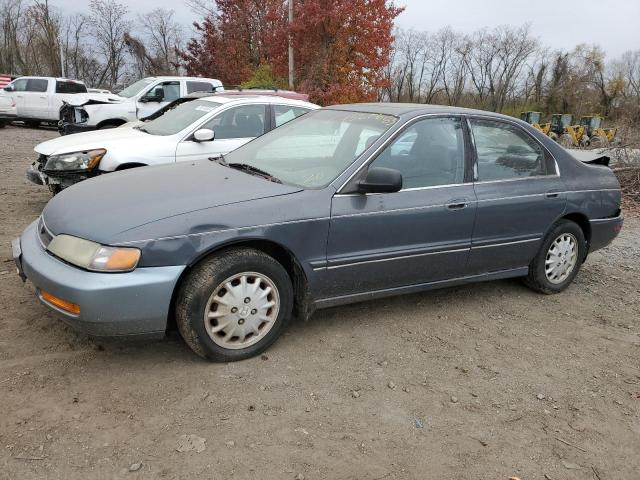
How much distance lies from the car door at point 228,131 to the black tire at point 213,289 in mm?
3322

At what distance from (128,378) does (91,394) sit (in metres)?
0.23

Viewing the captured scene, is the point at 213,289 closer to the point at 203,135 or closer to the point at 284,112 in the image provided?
the point at 203,135

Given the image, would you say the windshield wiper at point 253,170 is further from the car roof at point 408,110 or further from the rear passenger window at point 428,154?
the car roof at point 408,110

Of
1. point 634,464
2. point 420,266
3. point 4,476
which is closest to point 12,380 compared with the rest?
point 4,476

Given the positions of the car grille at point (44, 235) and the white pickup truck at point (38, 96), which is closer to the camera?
the car grille at point (44, 235)

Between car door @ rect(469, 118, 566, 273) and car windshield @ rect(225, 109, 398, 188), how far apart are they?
2.97 ft

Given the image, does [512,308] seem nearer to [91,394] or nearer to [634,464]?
[634,464]

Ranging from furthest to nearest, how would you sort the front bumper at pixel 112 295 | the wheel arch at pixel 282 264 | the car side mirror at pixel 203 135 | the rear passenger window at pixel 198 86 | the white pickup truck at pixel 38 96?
the white pickup truck at pixel 38 96
the rear passenger window at pixel 198 86
the car side mirror at pixel 203 135
the wheel arch at pixel 282 264
the front bumper at pixel 112 295

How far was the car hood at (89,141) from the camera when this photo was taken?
6039mm

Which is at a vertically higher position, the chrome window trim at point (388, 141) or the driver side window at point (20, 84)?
the driver side window at point (20, 84)

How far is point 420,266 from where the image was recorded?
393 centimetres

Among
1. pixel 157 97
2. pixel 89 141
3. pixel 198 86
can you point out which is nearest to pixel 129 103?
pixel 157 97

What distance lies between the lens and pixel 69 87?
17.9 m

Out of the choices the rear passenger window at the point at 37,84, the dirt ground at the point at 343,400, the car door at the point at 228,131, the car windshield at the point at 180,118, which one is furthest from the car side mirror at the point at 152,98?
the dirt ground at the point at 343,400
